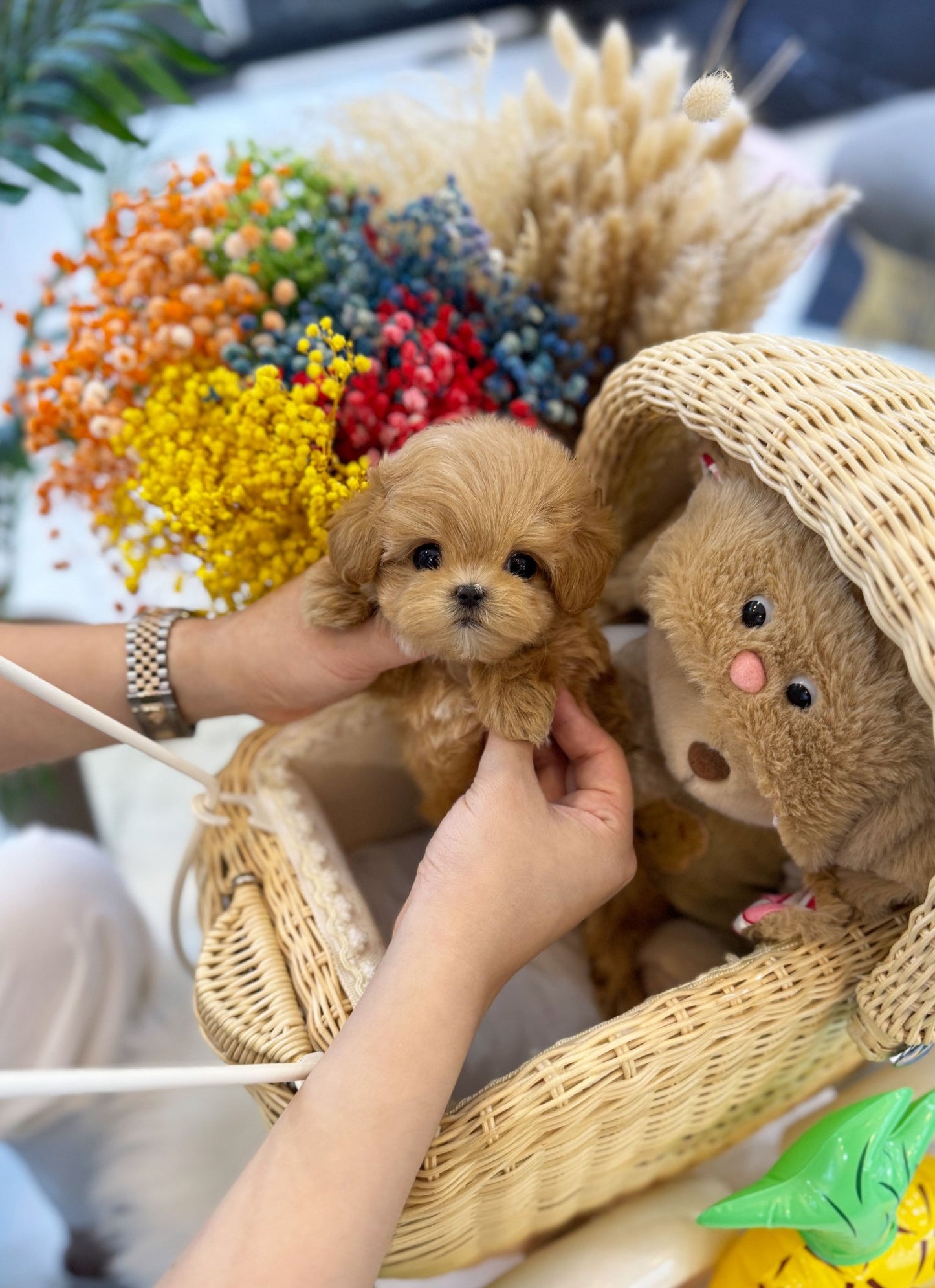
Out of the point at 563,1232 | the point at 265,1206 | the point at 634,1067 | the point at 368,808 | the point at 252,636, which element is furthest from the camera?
the point at 368,808

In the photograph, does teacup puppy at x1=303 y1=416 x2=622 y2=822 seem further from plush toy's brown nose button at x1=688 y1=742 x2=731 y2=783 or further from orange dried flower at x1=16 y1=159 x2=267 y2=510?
orange dried flower at x1=16 y1=159 x2=267 y2=510

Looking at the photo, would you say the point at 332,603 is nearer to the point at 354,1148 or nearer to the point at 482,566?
the point at 482,566

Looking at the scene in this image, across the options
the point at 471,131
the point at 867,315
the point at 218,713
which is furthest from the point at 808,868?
the point at 867,315

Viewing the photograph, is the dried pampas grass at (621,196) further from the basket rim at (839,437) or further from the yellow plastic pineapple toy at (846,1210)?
the yellow plastic pineapple toy at (846,1210)

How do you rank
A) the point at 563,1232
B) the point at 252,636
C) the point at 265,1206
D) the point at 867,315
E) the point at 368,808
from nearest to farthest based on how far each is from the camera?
the point at 265,1206 → the point at 252,636 → the point at 563,1232 → the point at 368,808 → the point at 867,315

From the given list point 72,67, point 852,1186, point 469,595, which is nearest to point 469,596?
point 469,595

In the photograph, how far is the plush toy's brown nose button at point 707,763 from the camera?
0.78 meters

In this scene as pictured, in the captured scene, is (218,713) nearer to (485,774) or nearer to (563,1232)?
(485,774)

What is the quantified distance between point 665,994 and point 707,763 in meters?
0.20

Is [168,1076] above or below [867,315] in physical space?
below

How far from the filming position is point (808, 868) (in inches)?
29.8

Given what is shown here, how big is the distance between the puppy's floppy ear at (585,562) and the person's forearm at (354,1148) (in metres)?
Answer: 0.28

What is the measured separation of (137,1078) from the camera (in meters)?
0.56

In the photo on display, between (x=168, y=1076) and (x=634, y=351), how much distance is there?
84 cm
